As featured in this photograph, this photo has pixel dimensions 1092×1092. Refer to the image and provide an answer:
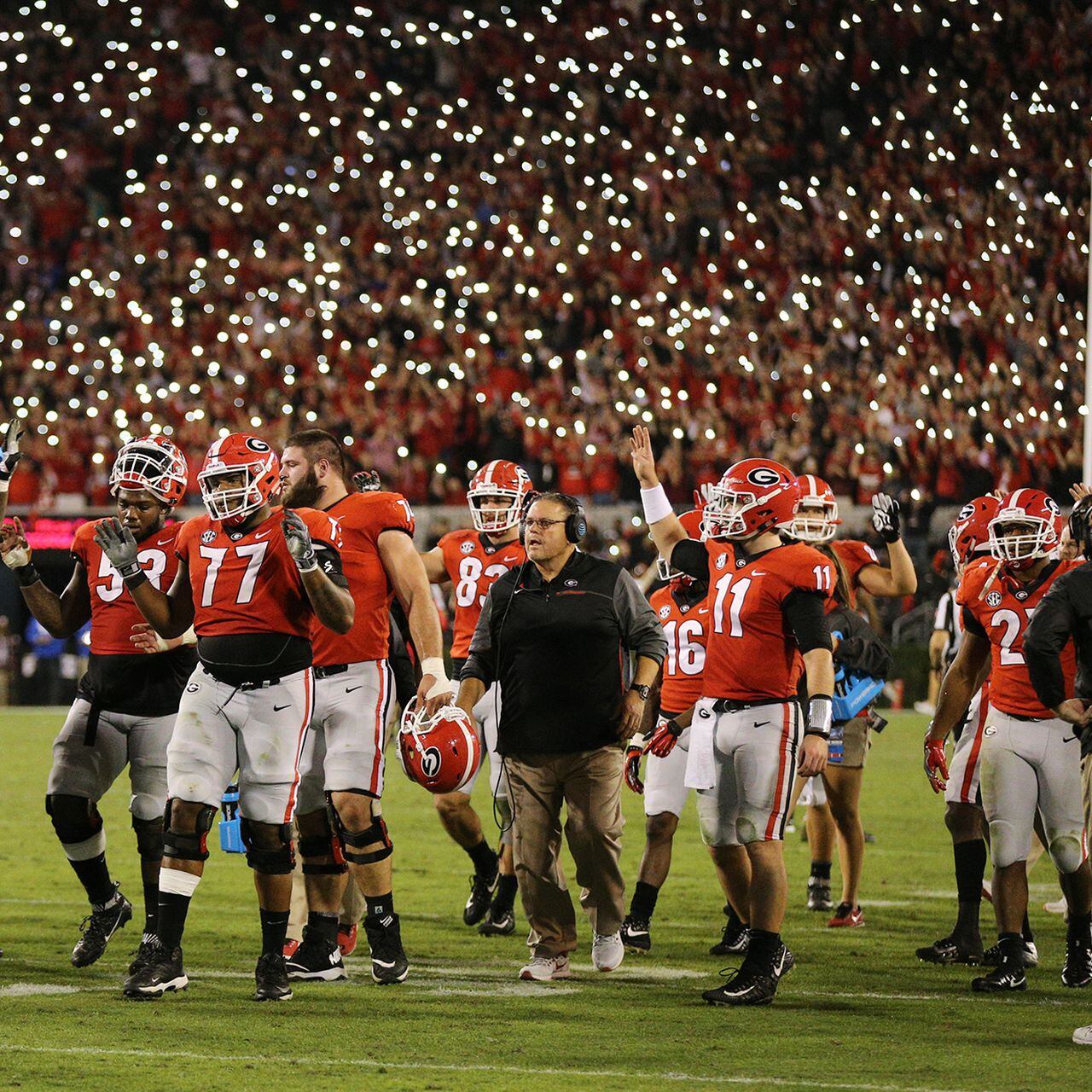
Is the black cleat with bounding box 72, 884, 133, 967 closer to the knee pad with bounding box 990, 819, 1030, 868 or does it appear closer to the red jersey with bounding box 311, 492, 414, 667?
the red jersey with bounding box 311, 492, 414, 667

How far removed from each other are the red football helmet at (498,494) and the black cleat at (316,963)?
2146 millimetres

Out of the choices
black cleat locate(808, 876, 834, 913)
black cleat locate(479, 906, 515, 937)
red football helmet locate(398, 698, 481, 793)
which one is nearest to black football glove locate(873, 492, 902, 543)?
black cleat locate(808, 876, 834, 913)

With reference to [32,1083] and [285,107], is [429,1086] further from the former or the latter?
[285,107]

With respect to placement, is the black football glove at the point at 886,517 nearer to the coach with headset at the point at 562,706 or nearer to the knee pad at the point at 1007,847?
the coach with headset at the point at 562,706

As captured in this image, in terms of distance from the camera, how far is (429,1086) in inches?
199

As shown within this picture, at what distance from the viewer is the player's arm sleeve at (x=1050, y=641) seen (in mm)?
6227

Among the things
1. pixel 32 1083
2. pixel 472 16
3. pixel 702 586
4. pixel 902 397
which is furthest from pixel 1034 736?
pixel 472 16

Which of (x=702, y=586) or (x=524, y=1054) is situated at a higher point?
(x=702, y=586)

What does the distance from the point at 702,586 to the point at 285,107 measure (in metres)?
20.4

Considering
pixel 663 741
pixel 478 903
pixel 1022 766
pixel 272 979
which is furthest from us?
pixel 478 903

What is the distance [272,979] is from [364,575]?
5.16 feet

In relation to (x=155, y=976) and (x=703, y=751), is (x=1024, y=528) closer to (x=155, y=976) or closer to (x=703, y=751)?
(x=703, y=751)

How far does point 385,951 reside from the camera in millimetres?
6789

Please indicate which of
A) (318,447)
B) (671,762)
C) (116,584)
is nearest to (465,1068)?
(116,584)
